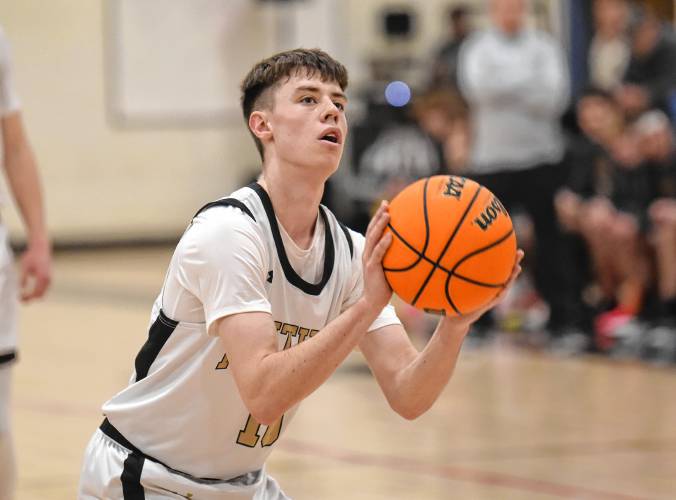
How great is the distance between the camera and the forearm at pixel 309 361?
3.06 m

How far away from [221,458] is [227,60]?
552 inches

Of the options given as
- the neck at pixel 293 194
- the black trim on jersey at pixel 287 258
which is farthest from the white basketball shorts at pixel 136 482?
the neck at pixel 293 194

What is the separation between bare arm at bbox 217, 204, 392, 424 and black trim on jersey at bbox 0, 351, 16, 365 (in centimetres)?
145

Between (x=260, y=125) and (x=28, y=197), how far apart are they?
1.55m

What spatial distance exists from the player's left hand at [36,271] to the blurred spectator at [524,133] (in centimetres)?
540

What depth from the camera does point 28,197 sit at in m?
4.70

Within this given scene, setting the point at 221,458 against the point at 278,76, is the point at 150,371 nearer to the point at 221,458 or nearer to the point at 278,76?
the point at 221,458

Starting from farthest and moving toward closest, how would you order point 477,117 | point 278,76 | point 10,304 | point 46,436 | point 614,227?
point 477,117 → point 614,227 → point 46,436 → point 10,304 → point 278,76

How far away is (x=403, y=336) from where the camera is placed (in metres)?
3.66

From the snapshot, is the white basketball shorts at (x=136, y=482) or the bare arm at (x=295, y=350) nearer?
the bare arm at (x=295, y=350)

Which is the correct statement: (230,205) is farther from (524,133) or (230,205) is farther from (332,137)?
(524,133)

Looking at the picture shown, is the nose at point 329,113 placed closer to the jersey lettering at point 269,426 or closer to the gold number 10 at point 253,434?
the jersey lettering at point 269,426

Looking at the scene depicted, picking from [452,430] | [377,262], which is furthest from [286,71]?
[452,430]

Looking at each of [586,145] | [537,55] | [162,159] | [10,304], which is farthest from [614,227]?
[162,159]
